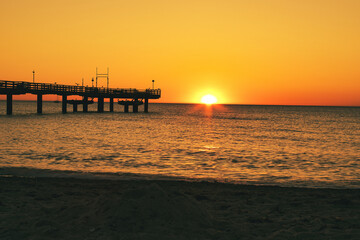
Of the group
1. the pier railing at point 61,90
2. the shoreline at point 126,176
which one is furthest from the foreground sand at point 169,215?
the pier railing at point 61,90

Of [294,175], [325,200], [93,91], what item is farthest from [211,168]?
[93,91]

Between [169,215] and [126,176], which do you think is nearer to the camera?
[169,215]

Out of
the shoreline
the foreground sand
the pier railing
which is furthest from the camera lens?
the pier railing

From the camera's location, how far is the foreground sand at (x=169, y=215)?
666 cm

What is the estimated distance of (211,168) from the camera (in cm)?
1636

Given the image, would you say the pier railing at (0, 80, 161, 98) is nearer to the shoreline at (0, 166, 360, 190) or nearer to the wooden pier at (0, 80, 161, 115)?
the wooden pier at (0, 80, 161, 115)

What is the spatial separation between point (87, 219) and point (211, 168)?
975 cm

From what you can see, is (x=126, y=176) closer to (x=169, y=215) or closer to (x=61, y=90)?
(x=169, y=215)

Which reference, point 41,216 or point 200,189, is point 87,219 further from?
point 200,189

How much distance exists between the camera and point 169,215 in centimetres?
701

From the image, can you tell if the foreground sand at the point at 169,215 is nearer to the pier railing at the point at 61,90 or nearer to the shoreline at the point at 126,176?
the shoreline at the point at 126,176

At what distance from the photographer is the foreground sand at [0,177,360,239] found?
6656 mm

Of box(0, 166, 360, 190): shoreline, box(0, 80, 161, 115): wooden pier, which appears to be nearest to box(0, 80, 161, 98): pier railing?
box(0, 80, 161, 115): wooden pier

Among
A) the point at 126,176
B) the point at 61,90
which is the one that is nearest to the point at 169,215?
the point at 126,176
